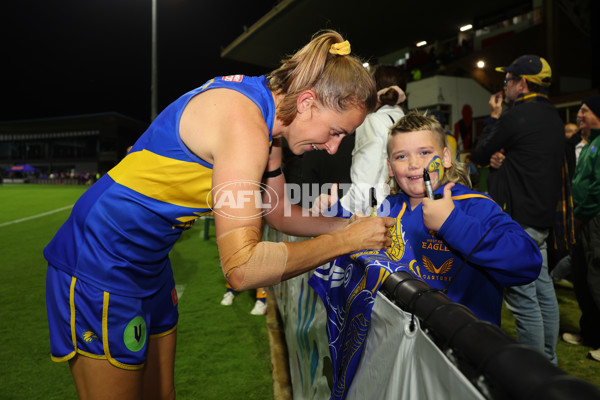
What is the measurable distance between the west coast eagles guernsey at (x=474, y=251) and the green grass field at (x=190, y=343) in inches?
70.0

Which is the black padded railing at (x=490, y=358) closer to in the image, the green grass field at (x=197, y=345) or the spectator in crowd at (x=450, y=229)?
the spectator in crowd at (x=450, y=229)

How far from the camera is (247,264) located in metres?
1.30

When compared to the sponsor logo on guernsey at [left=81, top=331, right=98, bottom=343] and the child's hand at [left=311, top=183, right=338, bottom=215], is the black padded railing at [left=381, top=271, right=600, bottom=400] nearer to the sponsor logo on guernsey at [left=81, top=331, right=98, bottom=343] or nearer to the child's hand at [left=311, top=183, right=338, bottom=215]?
the sponsor logo on guernsey at [left=81, top=331, right=98, bottom=343]

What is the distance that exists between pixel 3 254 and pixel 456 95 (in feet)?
55.9

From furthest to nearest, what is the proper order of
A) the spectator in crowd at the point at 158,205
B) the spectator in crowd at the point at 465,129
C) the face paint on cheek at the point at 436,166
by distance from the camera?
the spectator in crowd at the point at 465,129
the face paint on cheek at the point at 436,166
the spectator in crowd at the point at 158,205

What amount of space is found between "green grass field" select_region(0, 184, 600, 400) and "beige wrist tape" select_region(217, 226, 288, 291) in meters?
2.05

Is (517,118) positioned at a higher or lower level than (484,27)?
lower

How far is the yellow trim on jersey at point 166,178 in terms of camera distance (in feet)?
5.01

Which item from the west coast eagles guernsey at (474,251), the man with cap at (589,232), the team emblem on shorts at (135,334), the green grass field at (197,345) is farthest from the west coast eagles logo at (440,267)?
the man with cap at (589,232)

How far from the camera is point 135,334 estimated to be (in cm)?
166

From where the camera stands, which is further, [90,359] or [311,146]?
[311,146]

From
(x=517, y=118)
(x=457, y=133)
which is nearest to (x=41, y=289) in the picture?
(x=517, y=118)

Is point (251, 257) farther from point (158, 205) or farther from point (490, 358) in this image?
point (490, 358)

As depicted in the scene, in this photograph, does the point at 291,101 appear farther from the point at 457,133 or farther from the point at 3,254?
the point at 457,133
